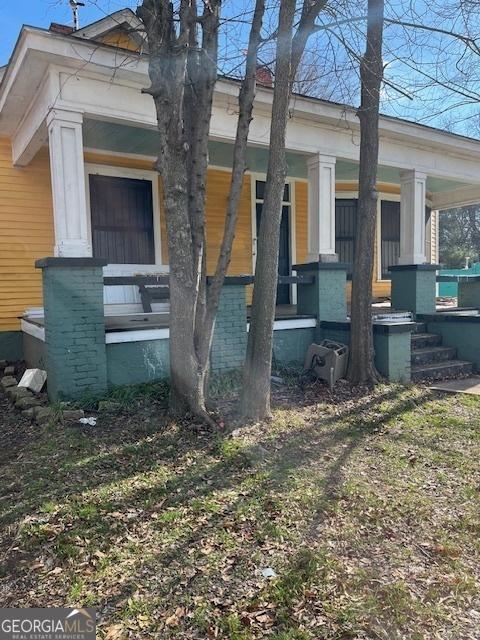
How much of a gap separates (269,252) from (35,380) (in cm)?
307

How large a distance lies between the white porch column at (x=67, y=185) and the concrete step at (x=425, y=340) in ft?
15.9

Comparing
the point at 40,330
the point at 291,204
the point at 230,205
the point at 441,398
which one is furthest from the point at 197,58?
the point at 291,204

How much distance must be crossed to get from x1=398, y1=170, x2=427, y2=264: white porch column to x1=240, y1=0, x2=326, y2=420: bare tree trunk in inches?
180

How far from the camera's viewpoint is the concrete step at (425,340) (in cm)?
715

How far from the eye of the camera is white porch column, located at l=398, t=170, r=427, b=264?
8289 mm

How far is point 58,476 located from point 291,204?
7.36 m

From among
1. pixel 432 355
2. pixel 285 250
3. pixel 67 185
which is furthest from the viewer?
pixel 285 250

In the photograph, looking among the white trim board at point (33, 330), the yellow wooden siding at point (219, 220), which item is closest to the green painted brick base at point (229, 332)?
the white trim board at point (33, 330)

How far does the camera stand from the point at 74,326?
4824mm

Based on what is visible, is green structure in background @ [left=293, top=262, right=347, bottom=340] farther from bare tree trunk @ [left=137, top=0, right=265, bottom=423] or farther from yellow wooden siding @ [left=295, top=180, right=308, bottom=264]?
yellow wooden siding @ [left=295, top=180, right=308, bottom=264]

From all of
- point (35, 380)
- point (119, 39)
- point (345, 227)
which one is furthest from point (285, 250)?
point (35, 380)

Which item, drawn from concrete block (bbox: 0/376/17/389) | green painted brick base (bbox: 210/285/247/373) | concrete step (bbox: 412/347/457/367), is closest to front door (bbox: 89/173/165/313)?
concrete block (bbox: 0/376/17/389)

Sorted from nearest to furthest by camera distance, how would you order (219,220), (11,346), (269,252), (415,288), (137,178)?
(269,252) → (11,346) → (415,288) → (137,178) → (219,220)

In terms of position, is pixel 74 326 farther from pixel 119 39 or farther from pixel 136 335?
pixel 119 39
